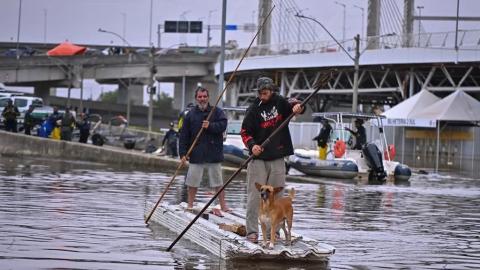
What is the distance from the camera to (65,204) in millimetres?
17594

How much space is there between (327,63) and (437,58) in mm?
11755

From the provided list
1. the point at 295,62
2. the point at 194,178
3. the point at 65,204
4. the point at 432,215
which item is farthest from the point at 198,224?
the point at 295,62

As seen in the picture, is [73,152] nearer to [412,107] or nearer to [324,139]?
[324,139]

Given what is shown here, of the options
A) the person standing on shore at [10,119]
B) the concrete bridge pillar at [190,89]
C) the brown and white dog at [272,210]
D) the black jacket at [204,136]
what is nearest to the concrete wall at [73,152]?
the person standing on shore at [10,119]

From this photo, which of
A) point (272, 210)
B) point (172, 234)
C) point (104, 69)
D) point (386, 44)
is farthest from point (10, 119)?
point (104, 69)

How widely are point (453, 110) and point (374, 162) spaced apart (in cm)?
2485

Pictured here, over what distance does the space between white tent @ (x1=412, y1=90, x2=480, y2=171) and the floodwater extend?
1063 inches

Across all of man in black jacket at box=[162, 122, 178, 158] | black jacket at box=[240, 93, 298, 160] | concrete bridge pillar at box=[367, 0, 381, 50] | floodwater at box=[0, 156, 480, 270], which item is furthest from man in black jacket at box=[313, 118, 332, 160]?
concrete bridge pillar at box=[367, 0, 381, 50]

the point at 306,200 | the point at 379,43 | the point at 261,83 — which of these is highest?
the point at 379,43

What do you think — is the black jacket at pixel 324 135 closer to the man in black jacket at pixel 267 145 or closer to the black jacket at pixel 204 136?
the black jacket at pixel 204 136

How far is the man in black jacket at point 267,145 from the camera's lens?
11836 mm

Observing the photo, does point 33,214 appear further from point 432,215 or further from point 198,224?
point 432,215

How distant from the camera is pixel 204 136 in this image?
14.7 meters

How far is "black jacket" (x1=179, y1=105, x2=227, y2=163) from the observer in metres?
14.6
